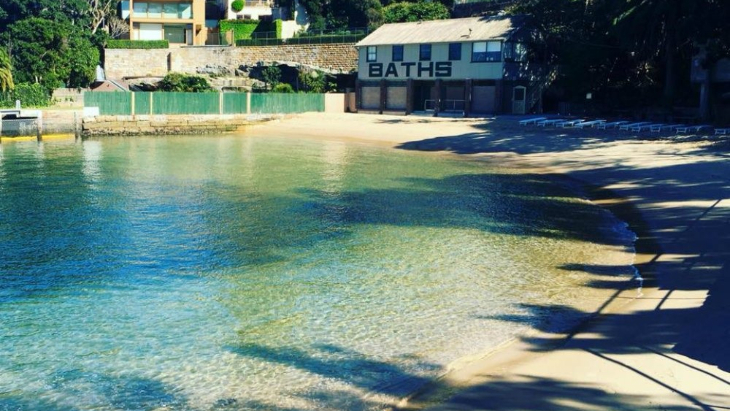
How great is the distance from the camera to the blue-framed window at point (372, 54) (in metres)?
60.5

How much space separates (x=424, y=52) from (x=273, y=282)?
44274 mm

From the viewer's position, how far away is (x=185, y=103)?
57562mm

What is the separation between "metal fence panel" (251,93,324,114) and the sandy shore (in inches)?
1346

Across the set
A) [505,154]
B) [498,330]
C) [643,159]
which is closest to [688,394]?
[498,330]

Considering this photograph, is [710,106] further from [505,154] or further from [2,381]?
[2,381]

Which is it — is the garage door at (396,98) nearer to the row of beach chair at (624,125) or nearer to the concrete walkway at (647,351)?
the row of beach chair at (624,125)

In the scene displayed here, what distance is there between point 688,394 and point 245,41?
71109 millimetres

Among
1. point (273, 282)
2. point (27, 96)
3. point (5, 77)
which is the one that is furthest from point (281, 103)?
point (273, 282)

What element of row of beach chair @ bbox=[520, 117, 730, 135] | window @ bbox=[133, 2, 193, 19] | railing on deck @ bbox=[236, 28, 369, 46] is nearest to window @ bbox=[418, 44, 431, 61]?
railing on deck @ bbox=[236, 28, 369, 46]

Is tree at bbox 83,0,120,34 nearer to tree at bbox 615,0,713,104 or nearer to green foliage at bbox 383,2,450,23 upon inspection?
green foliage at bbox 383,2,450,23

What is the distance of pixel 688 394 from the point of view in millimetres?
9023

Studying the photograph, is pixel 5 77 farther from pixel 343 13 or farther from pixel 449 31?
pixel 449 31

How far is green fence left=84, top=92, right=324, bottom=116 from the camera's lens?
179ft

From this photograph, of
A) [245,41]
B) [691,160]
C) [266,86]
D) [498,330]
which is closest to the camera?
[498,330]
